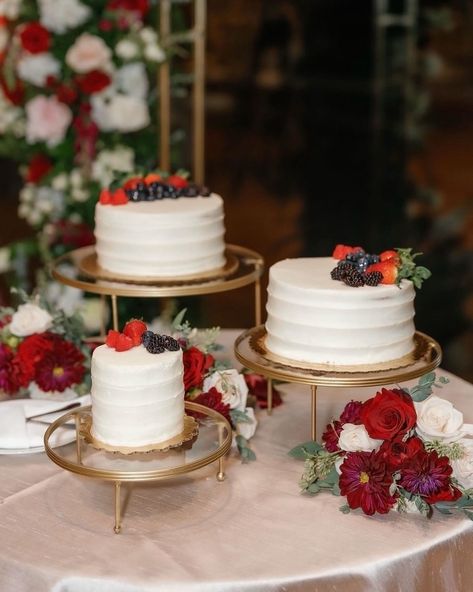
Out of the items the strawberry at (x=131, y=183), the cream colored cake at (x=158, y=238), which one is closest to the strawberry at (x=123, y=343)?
the cream colored cake at (x=158, y=238)

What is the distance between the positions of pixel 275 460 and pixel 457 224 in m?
7.51

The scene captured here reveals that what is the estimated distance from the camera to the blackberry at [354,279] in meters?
2.89

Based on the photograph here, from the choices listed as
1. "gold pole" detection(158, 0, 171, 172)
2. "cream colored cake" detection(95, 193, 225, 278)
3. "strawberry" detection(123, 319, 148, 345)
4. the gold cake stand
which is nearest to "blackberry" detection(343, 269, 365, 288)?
the gold cake stand

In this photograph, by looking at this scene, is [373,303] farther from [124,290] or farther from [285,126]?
[285,126]

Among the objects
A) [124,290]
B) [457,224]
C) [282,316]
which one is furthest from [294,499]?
[457,224]

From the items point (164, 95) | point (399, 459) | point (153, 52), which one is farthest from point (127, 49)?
point (399, 459)

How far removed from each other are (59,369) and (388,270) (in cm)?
108

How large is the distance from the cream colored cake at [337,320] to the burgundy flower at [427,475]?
0.36 meters

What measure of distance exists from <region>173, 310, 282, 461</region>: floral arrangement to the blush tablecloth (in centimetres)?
A: 13

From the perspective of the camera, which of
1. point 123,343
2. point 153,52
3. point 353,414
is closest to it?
point 123,343

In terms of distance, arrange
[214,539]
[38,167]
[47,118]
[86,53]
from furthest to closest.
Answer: [38,167] < [47,118] < [86,53] < [214,539]

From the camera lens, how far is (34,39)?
5.71m

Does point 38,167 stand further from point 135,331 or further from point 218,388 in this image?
point 135,331

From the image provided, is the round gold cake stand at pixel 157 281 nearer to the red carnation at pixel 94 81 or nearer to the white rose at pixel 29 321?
the white rose at pixel 29 321
